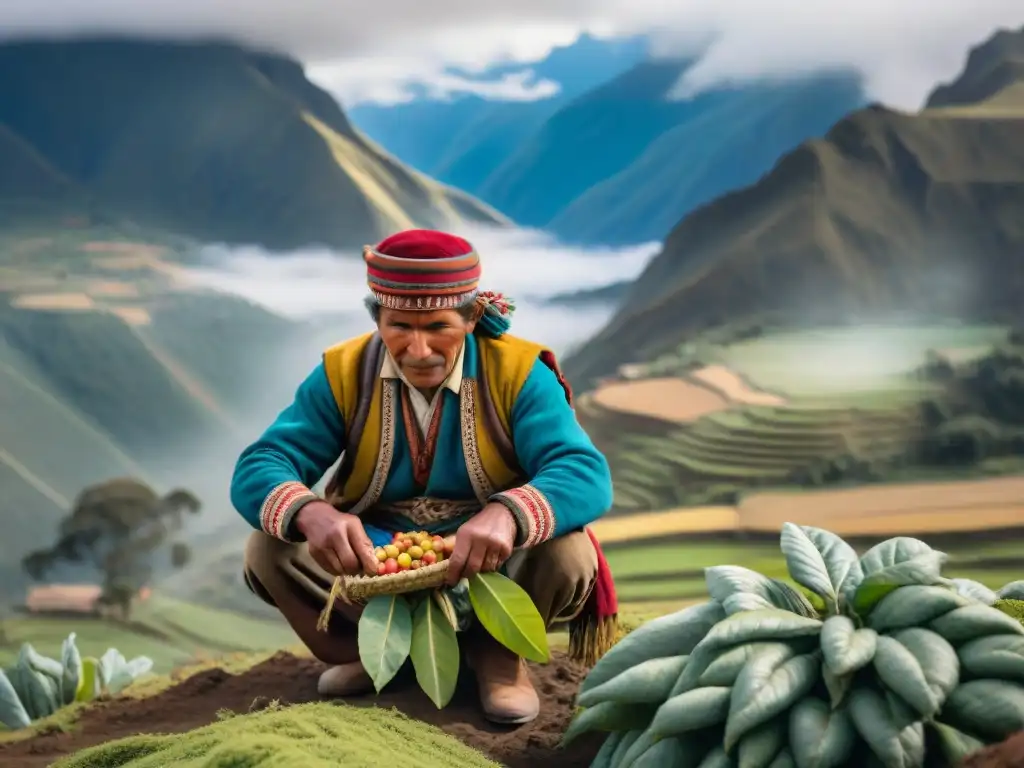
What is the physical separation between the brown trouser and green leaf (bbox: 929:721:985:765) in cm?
82

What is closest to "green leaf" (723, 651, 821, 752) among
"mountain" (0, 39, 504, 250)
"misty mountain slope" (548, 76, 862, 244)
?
"mountain" (0, 39, 504, 250)

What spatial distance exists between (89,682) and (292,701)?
1190 mm

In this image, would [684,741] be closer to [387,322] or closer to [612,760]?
[612,760]

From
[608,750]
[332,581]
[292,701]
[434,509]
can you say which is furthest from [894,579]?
[292,701]

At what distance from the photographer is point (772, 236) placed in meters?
6.79

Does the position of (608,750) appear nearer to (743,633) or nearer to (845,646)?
(743,633)

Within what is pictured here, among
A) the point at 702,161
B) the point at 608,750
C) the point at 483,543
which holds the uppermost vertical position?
the point at 702,161

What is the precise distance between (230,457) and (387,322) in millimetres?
4096

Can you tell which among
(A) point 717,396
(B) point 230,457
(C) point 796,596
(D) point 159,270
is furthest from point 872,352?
(C) point 796,596

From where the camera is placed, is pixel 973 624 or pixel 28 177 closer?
pixel 973 624

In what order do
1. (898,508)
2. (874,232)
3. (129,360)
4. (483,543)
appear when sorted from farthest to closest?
(874,232) < (129,360) < (898,508) < (483,543)

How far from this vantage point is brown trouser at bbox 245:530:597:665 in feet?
8.16

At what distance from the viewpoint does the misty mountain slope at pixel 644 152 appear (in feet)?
24.7

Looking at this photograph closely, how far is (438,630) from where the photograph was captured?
2418 mm
